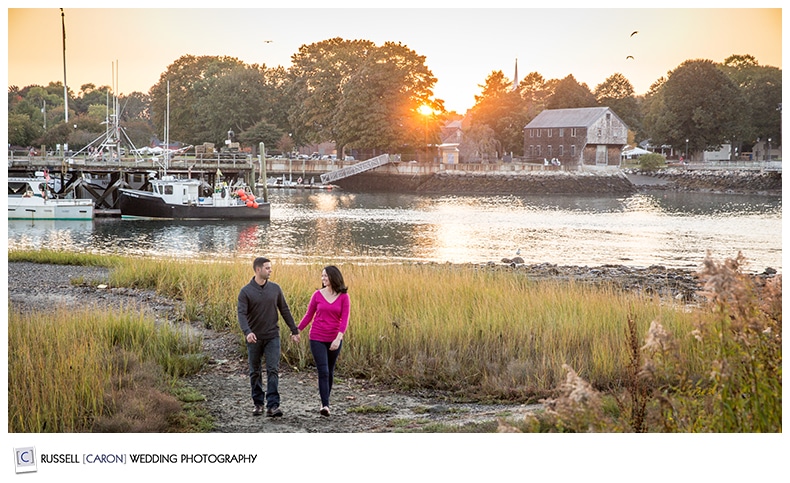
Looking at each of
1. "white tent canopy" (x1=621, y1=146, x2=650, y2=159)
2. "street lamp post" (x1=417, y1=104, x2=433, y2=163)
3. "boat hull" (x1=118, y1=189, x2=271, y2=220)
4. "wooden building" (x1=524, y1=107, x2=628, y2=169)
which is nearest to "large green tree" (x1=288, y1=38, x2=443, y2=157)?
"street lamp post" (x1=417, y1=104, x2=433, y2=163)

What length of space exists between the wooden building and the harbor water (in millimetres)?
18708

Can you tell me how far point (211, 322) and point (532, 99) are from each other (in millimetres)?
64147

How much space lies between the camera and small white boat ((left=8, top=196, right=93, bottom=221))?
32000mm

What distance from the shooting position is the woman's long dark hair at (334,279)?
5781 mm

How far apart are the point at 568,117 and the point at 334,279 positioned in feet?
198

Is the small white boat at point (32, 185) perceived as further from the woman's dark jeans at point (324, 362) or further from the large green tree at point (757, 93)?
the woman's dark jeans at point (324, 362)

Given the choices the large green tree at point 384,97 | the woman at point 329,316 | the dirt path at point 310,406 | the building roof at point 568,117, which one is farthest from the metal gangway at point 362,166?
the woman at point 329,316

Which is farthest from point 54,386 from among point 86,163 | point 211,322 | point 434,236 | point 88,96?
point 88,96

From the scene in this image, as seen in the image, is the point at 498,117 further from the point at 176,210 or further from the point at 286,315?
the point at 286,315

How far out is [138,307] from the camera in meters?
10.4

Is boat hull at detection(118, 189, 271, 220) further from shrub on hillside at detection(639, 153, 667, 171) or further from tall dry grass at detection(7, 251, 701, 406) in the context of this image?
shrub on hillside at detection(639, 153, 667, 171)

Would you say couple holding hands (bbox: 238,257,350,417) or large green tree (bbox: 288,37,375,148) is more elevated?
large green tree (bbox: 288,37,375,148)

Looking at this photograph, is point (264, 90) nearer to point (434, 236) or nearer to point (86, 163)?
point (86, 163)
